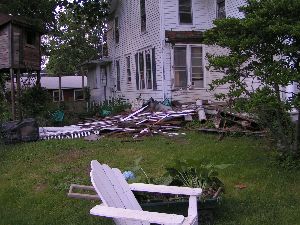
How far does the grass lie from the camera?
5.77 m

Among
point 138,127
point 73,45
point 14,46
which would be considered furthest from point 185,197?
point 73,45

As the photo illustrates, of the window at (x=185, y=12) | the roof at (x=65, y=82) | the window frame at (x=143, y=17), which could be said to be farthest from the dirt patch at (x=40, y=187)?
the roof at (x=65, y=82)

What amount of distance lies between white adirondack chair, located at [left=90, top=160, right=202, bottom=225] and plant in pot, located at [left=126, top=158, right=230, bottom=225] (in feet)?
1.06

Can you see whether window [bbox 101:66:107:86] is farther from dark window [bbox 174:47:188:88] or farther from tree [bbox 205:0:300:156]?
tree [bbox 205:0:300:156]

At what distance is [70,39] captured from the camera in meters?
48.4

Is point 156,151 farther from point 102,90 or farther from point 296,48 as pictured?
point 102,90

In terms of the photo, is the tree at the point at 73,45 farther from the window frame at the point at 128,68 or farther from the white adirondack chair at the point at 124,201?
the white adirondack chair at the point at 124,201

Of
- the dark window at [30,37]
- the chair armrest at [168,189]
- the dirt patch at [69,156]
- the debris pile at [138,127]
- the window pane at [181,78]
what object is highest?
the dark window at [30,37]

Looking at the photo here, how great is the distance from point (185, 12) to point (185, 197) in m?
15.7

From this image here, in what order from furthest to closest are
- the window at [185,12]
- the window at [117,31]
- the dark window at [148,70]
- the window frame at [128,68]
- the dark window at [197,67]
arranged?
1. the window at [117,31]
2. the window frame at [128,68]
3. the dark window at [148,70]
4. the window at [185,12]
5. the dark window at [197,67]

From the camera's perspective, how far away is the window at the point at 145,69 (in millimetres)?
21014

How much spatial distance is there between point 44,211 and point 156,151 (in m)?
4.51

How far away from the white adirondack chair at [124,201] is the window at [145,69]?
15951 millimetres

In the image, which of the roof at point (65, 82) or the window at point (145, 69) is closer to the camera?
the window at point (145, 69)
